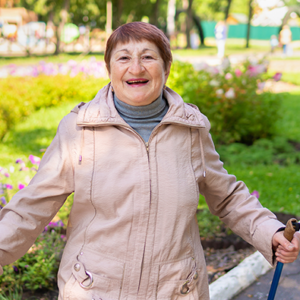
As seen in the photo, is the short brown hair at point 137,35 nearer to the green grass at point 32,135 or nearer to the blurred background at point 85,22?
the green grass at point 32,135

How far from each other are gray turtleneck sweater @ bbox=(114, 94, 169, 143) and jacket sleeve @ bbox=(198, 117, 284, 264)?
8.1 inches

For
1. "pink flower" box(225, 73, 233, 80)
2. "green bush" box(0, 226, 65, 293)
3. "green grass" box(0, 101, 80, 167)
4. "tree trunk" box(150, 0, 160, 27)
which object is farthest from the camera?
"tree trunk" box(150, 0, 160, 27)

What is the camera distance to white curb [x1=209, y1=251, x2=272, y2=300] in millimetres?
2680

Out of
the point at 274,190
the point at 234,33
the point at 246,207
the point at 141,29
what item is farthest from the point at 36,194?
the point at 234,33

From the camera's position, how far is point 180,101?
170 centimetres

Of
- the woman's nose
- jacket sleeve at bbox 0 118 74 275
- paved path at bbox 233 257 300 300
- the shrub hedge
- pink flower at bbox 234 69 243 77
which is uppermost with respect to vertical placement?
the woman's nose

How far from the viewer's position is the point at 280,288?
117 inches

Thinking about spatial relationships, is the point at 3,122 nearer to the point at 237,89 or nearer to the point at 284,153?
the point at 237,89

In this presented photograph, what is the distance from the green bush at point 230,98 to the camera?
21.2 ft

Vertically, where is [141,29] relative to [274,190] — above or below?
above

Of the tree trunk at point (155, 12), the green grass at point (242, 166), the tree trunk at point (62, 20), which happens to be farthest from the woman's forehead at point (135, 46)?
the tree trunk at point (155, 12)

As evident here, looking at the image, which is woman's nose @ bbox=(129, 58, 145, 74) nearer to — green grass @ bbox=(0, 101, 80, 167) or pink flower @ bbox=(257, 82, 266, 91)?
green grass @ bbox=(0, 101, 80, 167)

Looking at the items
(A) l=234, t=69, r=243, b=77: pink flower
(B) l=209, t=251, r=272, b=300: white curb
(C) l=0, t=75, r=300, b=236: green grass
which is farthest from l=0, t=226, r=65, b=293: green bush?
(A) l=234, t=69, r=243, b=77: pink flower

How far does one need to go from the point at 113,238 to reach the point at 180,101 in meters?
0.62
